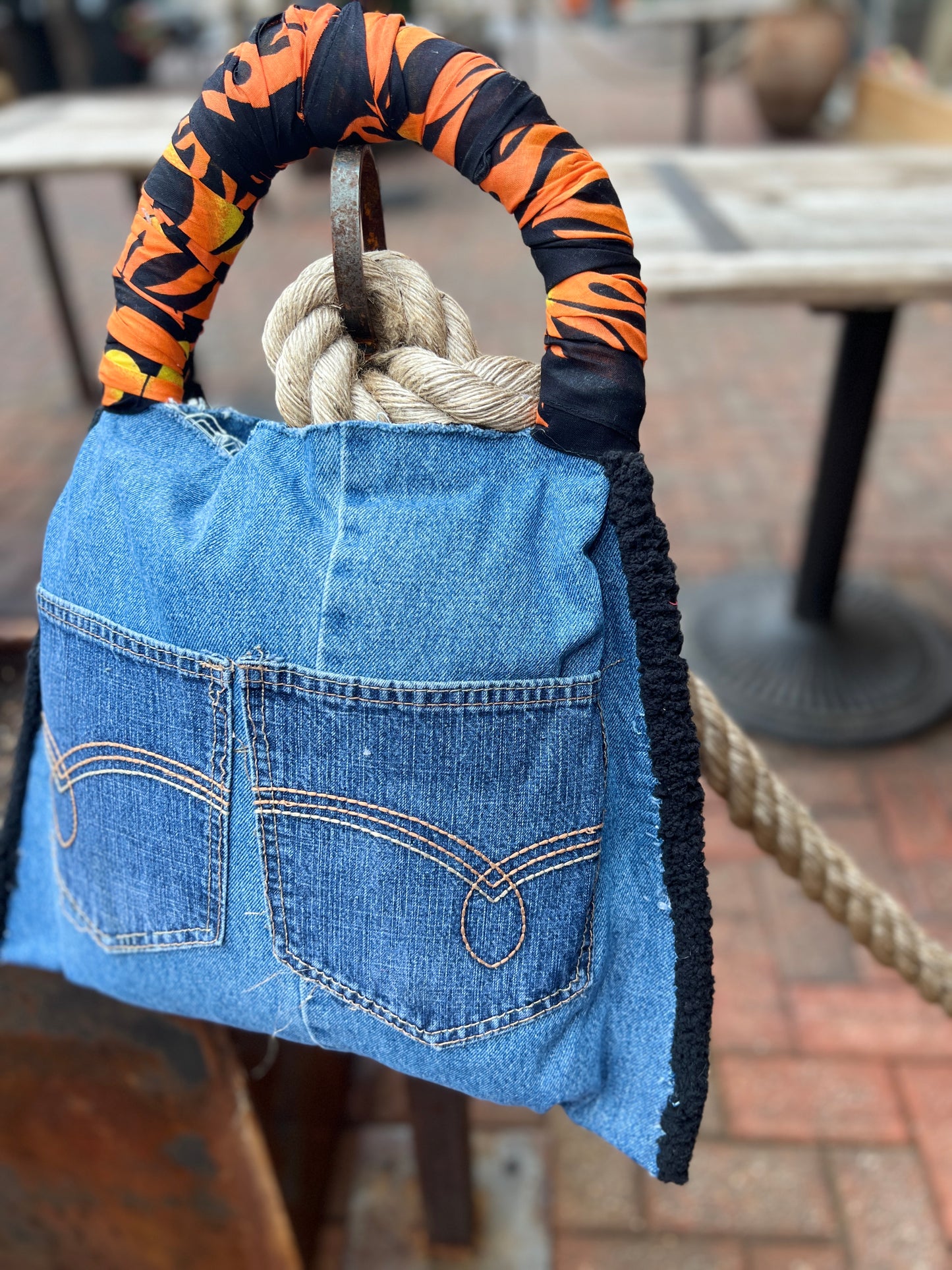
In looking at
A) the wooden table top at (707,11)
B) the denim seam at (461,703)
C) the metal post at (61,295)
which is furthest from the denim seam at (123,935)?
the wooden table top at (707,11)

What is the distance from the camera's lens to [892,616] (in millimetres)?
2541

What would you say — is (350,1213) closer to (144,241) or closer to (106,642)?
(106,642)

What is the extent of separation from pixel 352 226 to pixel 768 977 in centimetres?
159

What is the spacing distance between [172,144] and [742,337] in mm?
4250

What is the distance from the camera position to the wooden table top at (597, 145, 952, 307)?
1.50m

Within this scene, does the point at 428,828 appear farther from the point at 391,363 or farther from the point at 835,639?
the point at 835,639

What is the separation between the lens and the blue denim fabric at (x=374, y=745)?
61 cm

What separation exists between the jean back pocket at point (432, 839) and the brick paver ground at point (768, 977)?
39.7 inches

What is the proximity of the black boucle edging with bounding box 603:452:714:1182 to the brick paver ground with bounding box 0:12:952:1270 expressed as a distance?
903 millimetres

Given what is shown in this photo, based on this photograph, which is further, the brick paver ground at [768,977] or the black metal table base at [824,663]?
the black metal table base at [824,663]

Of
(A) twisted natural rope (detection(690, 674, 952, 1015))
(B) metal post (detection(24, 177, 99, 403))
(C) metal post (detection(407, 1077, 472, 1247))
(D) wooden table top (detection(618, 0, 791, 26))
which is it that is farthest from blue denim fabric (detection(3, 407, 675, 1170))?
(D) wooden table top (detection(618, 0, 791, 26))

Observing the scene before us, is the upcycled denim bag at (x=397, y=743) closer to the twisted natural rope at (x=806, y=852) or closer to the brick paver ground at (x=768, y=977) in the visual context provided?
the twisted natural rope at (x=806, y=852)

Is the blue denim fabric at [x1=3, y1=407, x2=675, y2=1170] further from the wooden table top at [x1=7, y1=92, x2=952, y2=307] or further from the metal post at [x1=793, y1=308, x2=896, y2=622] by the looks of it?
the metal post at [x1=793, y1=308, x2=896, y2=622]

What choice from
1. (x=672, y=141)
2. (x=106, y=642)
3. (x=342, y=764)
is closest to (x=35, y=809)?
(x=106, y=642)
